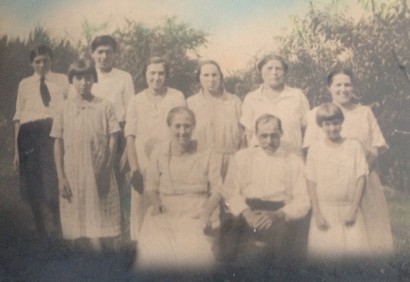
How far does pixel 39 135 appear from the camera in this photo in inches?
200

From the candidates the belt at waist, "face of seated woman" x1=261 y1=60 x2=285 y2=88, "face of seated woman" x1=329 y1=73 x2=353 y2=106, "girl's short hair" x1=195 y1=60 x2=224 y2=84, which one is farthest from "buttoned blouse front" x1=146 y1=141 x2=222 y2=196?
"face of seated woman" x1=329 y1=73 x2=353 y2=106

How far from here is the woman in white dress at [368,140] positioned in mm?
4906

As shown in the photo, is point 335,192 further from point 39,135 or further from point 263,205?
point 39,135

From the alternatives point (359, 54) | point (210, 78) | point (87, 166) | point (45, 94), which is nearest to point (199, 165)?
point (210, 78)

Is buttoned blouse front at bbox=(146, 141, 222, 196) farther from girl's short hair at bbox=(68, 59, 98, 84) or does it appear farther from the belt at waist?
girl's short hair at bbox=(68, 59, 98, 84)

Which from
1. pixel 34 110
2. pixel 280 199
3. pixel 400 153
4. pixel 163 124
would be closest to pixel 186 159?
pixel 163 124

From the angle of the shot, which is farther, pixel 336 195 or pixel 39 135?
pixel 39 135

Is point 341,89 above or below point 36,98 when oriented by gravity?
below

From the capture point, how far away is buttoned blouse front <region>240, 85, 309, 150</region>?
16.3ft

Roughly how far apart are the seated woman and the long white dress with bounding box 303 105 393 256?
73 centimetres

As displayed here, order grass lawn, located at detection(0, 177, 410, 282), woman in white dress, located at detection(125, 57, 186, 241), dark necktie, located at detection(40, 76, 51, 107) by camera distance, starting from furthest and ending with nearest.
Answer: dark necktie, located at detection(40, 76, 51, 107)
woman in white dress, located at detection(125, 57, 186, 241)
grass lawn, located at detection(0, 177, 410, 282)

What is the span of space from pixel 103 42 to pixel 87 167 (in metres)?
0.86

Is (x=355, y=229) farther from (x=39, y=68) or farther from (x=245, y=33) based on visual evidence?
(x=39, y=68)

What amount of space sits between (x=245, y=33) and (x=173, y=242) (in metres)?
1.47
